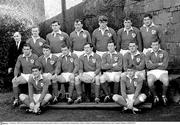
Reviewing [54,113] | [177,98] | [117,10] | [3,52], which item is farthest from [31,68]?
[117,10]

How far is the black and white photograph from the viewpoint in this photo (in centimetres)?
609

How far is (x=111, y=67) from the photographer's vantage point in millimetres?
6754

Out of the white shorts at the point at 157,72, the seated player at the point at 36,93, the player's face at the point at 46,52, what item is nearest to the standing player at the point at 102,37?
the player's face at the point at 46,52

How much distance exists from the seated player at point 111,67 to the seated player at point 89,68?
12 cm

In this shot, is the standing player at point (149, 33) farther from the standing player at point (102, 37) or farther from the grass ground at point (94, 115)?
the grass ground at point (94, 115)

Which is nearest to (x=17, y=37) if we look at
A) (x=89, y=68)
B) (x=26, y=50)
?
(x=26, y=50)

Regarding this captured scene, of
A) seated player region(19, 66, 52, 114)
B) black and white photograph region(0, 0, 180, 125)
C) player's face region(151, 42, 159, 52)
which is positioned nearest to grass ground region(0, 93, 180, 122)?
black and white photograph region(0, 0, 180, 125)

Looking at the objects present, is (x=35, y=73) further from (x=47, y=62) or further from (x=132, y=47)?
(x=132, y=47)

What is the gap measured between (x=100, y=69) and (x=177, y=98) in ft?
5.15

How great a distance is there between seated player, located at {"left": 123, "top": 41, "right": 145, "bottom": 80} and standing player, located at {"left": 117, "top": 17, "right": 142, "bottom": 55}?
1.37 feet

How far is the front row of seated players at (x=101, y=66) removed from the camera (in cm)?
649

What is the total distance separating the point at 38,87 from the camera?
6.54 m

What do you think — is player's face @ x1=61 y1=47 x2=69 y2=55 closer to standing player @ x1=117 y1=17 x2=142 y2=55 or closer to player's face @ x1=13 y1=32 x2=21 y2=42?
player's face @ x1=13 y1=32 x2=21 y2=42

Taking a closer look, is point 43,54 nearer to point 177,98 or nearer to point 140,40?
point 140,40
